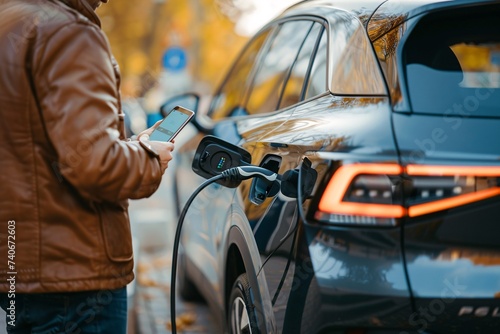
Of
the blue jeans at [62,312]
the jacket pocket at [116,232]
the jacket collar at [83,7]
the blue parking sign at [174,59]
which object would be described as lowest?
the blue parking sign at [174,59]

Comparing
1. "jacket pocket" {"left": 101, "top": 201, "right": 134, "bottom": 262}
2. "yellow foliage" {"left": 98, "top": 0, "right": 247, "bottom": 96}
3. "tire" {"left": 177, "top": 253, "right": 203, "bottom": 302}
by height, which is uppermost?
"jacket pocket" {"left": 101, "top": 201, "right": 134, "bottom": 262}

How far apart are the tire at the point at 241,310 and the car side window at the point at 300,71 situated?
2.66 ft

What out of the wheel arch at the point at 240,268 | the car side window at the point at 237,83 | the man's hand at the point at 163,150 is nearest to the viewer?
the man's hand at the point at 163,150

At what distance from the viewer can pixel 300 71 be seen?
3842 millimetres

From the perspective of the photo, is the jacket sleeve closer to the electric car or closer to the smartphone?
the smartphone

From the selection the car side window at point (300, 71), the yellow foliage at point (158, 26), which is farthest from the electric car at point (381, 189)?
the yellow foliage at point (158, 26)

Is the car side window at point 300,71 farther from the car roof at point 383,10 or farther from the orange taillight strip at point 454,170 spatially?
the orange taillight strip at point 454,170

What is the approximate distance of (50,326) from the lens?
251cm

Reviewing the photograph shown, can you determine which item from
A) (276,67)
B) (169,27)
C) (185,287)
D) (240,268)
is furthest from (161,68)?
(240,268)

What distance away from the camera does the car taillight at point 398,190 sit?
251 centimetres

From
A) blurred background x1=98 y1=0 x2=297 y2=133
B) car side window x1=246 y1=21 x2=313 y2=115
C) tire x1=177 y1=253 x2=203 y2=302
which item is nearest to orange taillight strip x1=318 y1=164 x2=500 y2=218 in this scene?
car side window x1=246 y1=21 x2=313 y2=115

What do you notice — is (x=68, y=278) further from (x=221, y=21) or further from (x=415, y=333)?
(x=221, y=21)

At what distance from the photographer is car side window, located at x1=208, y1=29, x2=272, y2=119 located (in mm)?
5094

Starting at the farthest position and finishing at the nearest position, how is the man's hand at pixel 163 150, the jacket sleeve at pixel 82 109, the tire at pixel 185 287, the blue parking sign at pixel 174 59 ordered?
1. the blue parking sign at pixel 174 59
2. the tire at pixel 185 287
3. the man's hand at pixel 163 150
4. the jacket sleeve at pixel 82 109
